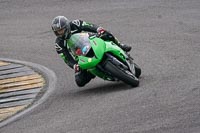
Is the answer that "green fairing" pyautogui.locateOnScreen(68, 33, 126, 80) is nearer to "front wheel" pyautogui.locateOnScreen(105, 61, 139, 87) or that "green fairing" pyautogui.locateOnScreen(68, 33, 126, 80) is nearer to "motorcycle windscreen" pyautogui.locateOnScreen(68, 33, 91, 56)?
"motorcycle windscreen" pyautogui.locateOnScreen(68, 33, 91, 56)

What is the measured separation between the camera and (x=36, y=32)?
19375 mm

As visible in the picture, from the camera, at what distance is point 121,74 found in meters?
12.6

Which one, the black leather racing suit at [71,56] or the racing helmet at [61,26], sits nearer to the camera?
the racing helmet at [61,26]

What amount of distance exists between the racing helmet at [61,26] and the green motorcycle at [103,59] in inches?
7.7

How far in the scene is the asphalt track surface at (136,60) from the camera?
1019cm

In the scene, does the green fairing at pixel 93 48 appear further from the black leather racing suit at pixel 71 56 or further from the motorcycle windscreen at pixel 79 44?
the black leather racing suit at pixel 71 56

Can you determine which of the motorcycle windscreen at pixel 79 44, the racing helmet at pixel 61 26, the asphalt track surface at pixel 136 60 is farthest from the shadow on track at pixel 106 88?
the racing helmet at pixel 61 26

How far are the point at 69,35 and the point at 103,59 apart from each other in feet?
2.71

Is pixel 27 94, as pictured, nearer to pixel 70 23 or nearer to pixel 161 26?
pixel 70 23

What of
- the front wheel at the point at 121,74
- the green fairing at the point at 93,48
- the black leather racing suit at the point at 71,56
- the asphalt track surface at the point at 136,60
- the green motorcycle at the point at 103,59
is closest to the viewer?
the asphalt track surface at the point at 136,60

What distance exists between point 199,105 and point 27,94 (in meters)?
4.27

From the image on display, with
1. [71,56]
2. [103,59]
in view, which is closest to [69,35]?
[71,56]

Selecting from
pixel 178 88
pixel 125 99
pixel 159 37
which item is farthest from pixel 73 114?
pixel 159 37

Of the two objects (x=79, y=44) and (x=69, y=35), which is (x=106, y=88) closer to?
(x=79, y=44)
